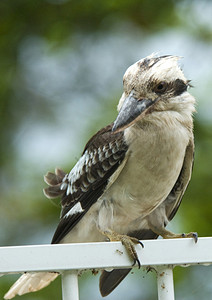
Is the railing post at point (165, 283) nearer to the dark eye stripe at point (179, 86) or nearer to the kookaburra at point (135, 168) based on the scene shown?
the kookaburra at point (135, 168)

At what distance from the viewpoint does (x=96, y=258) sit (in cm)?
186

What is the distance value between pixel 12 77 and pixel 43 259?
103 inches

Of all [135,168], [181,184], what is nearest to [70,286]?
[135,168]

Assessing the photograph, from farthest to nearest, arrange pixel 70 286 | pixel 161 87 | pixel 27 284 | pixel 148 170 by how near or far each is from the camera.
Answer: pixel 27 284 → pixel 148 170 → pixel 161 87 → pixel 70 286

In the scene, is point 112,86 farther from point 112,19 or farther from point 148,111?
point 148,111

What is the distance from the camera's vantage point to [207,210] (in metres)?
3.57

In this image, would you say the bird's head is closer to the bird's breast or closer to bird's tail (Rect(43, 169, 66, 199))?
the bird's breast

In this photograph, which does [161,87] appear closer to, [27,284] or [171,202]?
[171,202]

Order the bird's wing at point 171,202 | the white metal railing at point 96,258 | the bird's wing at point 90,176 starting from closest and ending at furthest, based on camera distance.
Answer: the white metal railing at point 96,258 → the bird's wing at point 90,176 → the bird's wing at point 171,202

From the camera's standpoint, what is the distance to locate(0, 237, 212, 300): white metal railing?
181cm

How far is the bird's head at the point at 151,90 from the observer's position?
8.21 ft

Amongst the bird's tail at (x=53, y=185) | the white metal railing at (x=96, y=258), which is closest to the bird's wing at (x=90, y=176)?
the bird's tail at (x=53, y=185)

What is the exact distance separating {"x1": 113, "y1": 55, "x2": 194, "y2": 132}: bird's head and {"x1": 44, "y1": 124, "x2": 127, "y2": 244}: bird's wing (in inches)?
8.9

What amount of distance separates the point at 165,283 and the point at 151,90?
903mm
